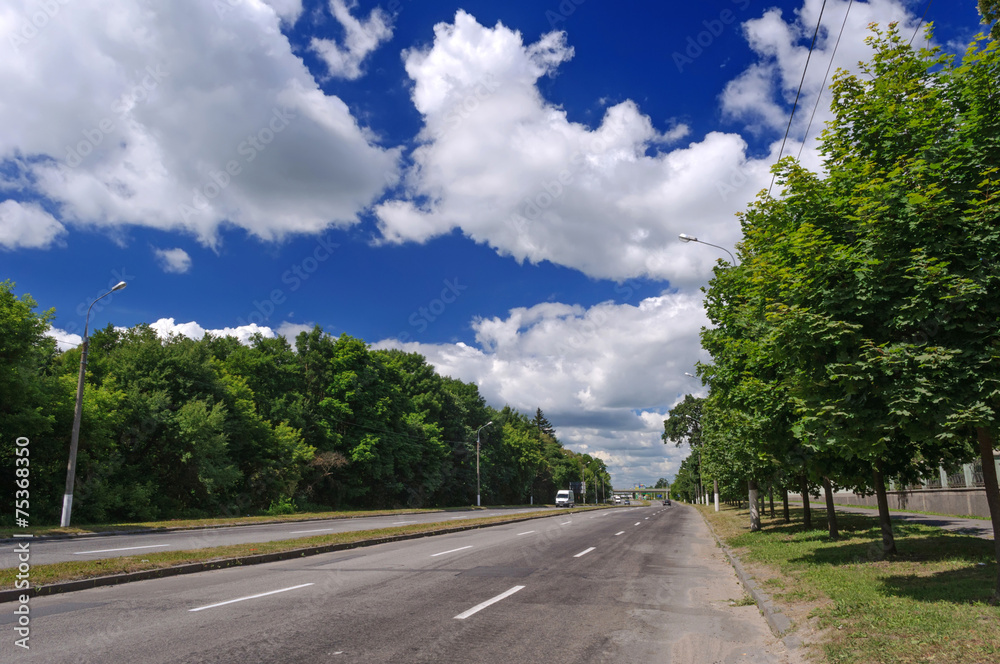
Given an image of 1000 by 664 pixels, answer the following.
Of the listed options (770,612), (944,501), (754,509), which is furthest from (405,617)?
(944,501)

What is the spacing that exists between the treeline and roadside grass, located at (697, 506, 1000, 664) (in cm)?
2819

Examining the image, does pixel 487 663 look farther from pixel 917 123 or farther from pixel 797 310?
pixel 917 123

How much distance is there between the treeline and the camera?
83.9 ft

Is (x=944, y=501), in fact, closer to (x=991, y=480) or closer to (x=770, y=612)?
(x=991, y=480)

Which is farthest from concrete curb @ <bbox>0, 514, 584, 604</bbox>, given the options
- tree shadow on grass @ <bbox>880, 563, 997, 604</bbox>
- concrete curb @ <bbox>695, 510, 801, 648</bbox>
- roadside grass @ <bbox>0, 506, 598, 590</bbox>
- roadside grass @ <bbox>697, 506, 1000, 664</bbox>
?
tree shadow on grass @ <bbox>880, 563, 997, 604</bbox>

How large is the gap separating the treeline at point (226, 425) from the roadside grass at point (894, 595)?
28.2m

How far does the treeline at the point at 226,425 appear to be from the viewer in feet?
83.9

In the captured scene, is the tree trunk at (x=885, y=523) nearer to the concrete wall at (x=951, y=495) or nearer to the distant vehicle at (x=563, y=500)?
the concrete wall at (x=951, y=495)

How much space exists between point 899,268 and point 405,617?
7768 mm

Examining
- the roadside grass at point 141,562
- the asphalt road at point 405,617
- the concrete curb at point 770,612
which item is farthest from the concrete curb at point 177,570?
the concrete curb at point 770,612

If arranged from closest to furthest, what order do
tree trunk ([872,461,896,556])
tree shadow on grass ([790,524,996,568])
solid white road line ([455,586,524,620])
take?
solid white road line ([455,586,524,620]), tree shadow on grass ([790,524,996,568]), tree trunk ([872,461,896,556])

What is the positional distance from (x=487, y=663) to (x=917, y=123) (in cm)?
898

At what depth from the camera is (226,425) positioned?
37.1 meters

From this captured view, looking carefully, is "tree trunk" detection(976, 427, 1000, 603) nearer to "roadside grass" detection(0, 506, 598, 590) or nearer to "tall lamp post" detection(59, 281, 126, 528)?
"roadside grass" detection(0, 506, 598, 590)
